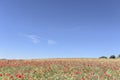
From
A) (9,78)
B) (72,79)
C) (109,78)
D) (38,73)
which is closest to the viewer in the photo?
→ (9,78)

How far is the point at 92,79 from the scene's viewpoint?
30.2 ft

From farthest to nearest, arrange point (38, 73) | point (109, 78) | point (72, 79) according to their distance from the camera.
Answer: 1. point (38, 73)
2. point (109, 78)
3. point (72, 79)

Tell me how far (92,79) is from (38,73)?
3398mm

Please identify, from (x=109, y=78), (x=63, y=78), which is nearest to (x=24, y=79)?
(x=63, y=78)

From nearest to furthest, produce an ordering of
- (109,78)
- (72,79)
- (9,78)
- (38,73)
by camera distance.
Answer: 1. (9,78)
2. (72,79)
3. (109,78)
4. (38,73)

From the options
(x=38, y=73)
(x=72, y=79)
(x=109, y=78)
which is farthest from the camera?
(x=38, y=73)

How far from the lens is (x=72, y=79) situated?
9.10 m

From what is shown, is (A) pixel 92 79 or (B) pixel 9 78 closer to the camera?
(B) pixel 9 78

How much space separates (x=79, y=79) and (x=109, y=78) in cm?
174

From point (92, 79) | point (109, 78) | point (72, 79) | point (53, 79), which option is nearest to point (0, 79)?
point (53, 79)

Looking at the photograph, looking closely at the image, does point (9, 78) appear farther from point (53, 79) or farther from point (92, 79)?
point (92, 79)

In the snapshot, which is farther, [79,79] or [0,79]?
[79,79]

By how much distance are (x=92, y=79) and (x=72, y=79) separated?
0.98 m

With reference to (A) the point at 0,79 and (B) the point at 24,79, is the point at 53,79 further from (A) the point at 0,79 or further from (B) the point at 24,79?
(A) the point at 0,79
